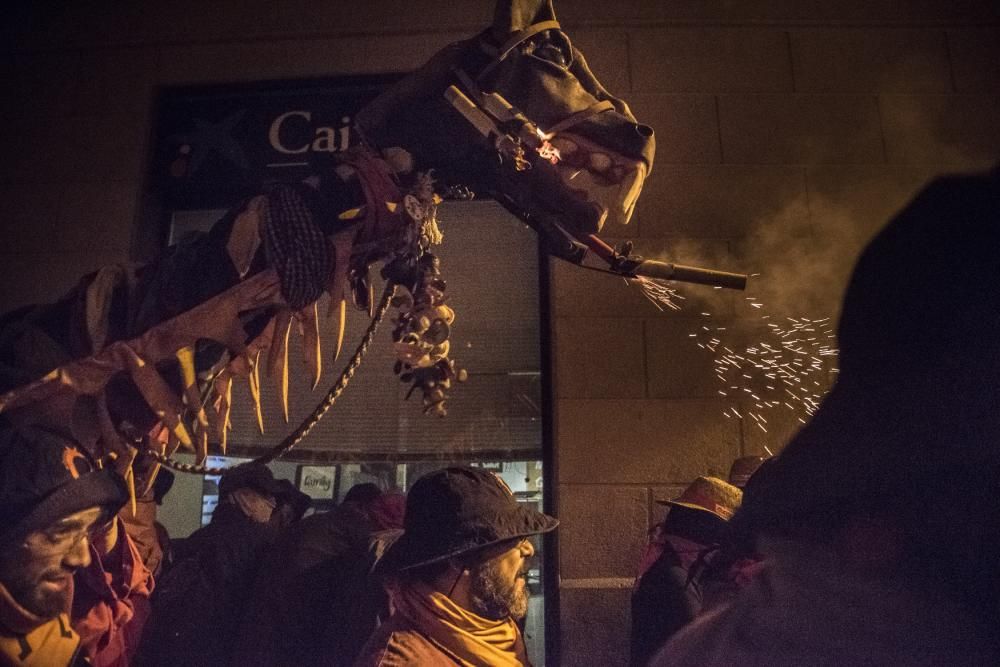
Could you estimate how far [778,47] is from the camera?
139 inches

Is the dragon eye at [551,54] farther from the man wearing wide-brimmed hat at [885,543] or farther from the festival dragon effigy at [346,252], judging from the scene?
the man wearing wide-brimmed hat at [885,543]

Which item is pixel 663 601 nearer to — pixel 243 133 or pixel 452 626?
pixel 452 626

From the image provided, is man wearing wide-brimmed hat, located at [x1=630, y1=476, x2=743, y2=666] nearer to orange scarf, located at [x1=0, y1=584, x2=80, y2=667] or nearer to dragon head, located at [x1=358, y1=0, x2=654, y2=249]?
dragon head, located at [x1=358, y1=0, x2=654, y2=249]

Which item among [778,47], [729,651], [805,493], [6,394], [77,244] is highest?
[778,47]

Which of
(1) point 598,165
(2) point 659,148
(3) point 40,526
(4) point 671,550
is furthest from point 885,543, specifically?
(2) point 659,148

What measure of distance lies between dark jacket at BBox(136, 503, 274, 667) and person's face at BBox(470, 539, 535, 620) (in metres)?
0.99

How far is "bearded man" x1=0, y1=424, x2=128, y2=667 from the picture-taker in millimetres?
1381

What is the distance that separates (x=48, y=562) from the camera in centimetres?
142

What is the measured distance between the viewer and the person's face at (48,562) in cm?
140

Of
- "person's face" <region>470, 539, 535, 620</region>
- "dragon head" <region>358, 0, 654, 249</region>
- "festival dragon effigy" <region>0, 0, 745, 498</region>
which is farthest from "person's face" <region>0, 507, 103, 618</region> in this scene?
"dragon head" <region>358, 0, 654, 249</region>

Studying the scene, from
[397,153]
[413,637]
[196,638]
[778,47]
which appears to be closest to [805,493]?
[413,637]

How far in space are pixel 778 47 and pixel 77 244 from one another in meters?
3.90

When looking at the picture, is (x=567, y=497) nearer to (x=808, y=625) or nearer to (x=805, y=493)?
(x=805, y=493)

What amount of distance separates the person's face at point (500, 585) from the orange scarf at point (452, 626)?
36 millimetres
